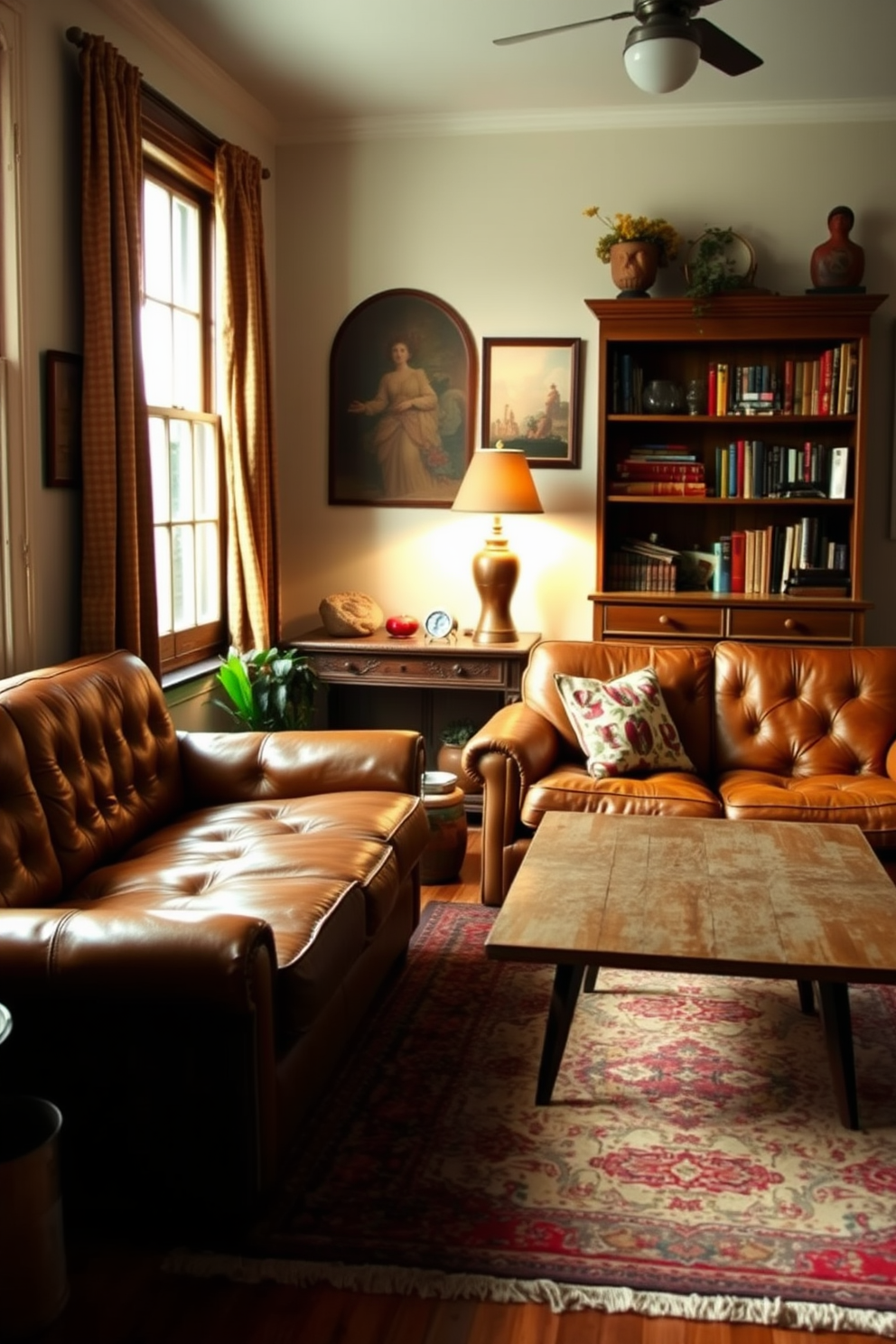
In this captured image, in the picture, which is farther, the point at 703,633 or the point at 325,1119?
the point at 703,633

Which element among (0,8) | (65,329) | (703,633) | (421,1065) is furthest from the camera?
(703,633)

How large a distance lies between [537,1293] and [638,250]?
410 centimetres

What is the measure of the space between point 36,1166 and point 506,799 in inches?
88.0

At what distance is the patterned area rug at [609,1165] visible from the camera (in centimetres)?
229

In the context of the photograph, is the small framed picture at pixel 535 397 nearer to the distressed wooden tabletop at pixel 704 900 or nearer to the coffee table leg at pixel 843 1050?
the distressed wooden tabletop at pixel 704 900

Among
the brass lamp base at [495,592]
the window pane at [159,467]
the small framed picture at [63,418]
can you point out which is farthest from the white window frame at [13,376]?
the brass lamp base at [495,592]

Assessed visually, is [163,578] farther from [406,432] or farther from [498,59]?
[498,59]

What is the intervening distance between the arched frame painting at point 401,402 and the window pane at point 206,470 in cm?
75

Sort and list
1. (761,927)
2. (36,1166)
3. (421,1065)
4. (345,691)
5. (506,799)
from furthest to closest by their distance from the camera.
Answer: (345,691), (506,799), (421,1065), (761,927), (36,1166)

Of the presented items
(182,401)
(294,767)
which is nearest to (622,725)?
(294,767)

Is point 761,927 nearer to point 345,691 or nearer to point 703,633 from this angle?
point 703,633

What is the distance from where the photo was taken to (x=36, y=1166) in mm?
2113

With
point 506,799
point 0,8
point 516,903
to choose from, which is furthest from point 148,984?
point 0,8

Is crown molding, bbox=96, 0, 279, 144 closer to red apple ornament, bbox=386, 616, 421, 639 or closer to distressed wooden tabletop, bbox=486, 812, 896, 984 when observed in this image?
red apple ornament, bbox=386, 616, 421, 639
